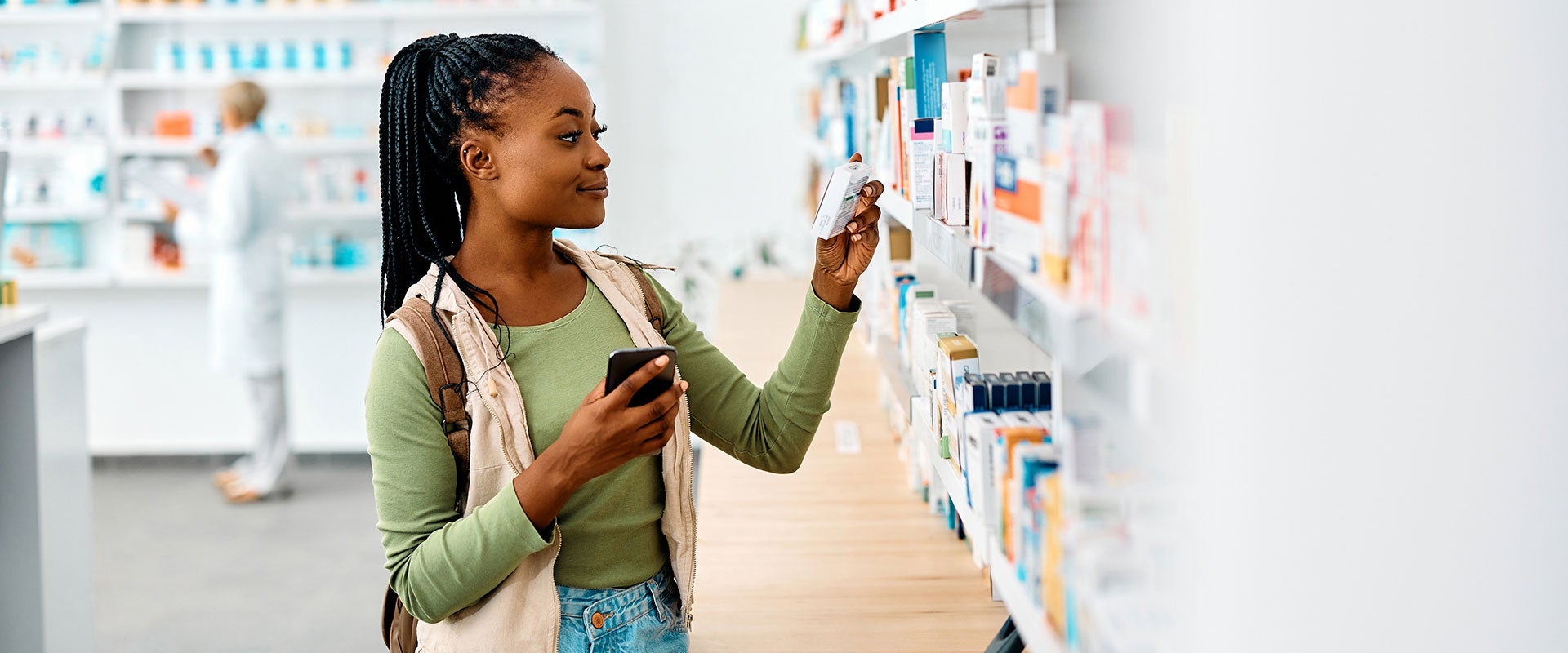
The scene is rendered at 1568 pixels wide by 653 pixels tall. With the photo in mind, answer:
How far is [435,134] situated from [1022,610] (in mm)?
967

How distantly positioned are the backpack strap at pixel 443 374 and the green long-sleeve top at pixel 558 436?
0.01 metres

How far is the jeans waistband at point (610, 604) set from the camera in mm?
1630

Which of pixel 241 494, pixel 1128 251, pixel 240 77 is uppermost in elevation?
pixel 240 77

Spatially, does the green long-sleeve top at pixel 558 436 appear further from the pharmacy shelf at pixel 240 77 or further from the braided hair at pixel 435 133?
the pharmacy shelf at pixel 240 77

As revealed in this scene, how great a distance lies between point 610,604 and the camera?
1648 millimetres

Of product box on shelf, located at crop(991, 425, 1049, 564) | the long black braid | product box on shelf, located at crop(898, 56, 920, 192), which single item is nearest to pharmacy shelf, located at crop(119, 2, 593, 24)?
product box on shelf, located at crop(898, 56, 920, 192)

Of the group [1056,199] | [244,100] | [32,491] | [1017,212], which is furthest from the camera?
[244,100]

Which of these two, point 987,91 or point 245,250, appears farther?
point 245,250

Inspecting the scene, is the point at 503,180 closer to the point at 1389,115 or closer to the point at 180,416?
the point at 1389,115

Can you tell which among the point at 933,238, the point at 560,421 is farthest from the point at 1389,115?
the point at 560,421

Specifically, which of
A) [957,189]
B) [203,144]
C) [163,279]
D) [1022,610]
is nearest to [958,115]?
[957,189]

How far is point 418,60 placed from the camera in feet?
5.41

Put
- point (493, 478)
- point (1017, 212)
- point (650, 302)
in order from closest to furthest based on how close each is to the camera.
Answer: point (1017, 212) → point (493, 478) → point (650, 302)

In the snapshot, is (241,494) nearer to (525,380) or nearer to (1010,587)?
(525,380)
